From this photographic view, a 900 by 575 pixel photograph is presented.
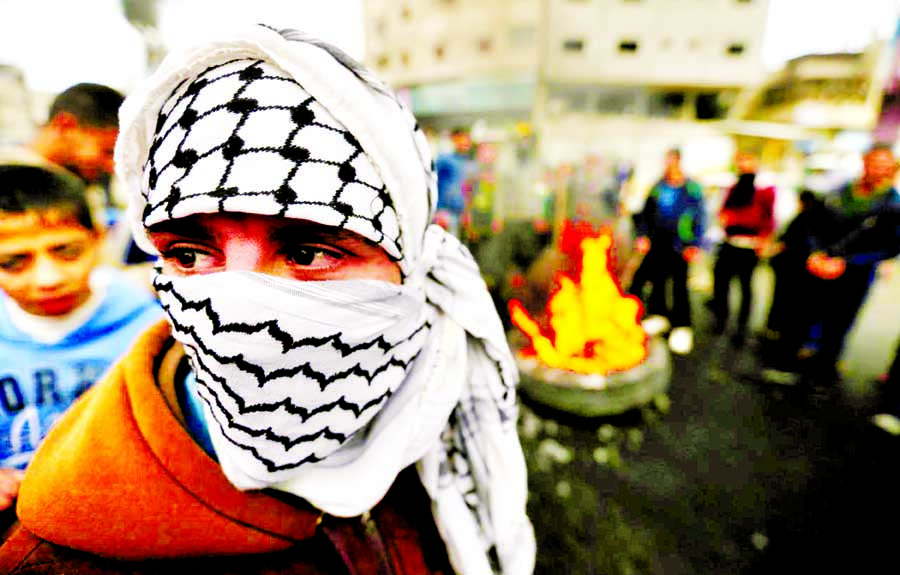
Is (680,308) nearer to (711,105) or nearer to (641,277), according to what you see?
(641,277)

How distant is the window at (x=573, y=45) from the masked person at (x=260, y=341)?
26.5 metres

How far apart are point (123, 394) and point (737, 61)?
30.8 m

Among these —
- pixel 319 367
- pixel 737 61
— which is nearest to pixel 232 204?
pixel 319 367

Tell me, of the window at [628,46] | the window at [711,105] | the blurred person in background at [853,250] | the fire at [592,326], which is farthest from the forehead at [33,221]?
the window at [711,105]

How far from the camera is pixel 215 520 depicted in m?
0.75

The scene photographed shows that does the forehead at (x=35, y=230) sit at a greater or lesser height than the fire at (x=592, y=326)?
greater

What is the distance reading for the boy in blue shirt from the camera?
1.32 m

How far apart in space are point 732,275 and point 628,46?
22303 mm

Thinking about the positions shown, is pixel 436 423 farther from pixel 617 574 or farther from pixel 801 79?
pixel 801 79

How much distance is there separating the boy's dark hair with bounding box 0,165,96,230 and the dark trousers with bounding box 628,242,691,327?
5.75 m

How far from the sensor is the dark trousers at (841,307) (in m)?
4.44

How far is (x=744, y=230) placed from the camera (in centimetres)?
554

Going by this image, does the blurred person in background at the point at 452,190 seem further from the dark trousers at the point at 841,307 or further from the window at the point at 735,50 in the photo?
the window at the point at 735,50

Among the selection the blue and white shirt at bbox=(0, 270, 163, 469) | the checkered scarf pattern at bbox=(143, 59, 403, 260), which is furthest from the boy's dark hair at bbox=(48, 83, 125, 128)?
the checkered scarf pattern at bbox=(143, 59, 403, 260)
